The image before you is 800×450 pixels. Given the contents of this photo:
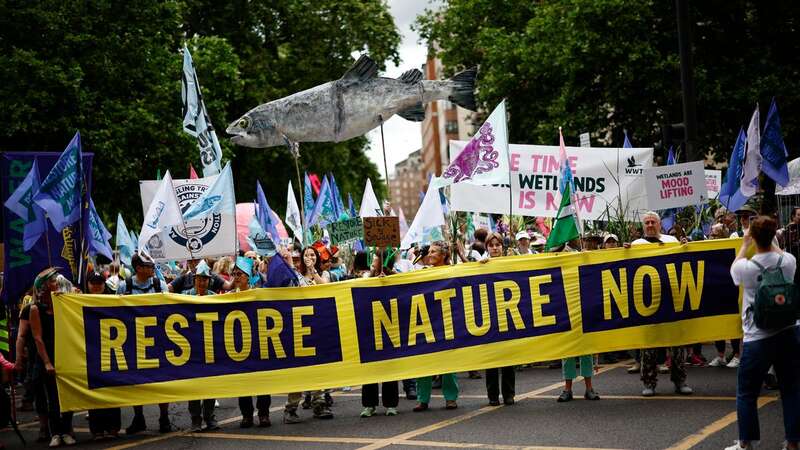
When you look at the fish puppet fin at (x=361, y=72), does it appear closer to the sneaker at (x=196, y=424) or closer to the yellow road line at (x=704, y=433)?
the sneaker at (x=196, y=424)

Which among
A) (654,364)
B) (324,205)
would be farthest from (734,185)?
(324,205)

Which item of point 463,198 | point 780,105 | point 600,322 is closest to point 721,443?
point 600,322

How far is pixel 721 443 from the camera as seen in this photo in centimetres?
793

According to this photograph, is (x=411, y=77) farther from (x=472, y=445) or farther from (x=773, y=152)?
(x=472, y=445)

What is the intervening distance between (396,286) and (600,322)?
6.87 feet

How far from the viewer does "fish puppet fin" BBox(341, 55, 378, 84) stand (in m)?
12.2

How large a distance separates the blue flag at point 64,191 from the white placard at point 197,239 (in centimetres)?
219

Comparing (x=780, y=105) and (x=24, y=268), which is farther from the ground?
(x=780, y=105)

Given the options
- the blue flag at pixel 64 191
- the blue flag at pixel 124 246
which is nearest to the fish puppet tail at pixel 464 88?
the blue flag at pixel 64 191

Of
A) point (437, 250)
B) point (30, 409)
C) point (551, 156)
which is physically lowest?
point (30, 409)

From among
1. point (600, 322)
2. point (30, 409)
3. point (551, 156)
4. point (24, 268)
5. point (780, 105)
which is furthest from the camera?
point (780, 105)

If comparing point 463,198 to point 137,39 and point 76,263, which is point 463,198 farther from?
point 137,39

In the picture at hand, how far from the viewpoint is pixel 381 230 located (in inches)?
431

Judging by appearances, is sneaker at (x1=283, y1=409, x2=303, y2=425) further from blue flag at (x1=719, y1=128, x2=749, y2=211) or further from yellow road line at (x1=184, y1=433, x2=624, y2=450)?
blue flag at (x1=719, y1=128, x2=749, y2=211)
